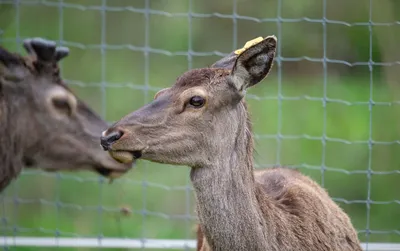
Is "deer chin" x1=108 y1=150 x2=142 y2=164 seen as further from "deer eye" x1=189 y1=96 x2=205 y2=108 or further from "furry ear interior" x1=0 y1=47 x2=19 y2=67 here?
"furry ear interior" x1=0 y1=47 x2=19 y2=67

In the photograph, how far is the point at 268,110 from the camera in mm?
11547

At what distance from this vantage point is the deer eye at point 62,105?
25.7 ft

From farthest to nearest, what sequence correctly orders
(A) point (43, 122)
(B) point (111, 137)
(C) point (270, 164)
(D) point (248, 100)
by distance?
(D) point (248, 100) < (C) point (270, 164) < (A) point (43, 122) < (B) point (111, 137)

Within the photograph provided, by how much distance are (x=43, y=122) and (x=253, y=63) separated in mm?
2671

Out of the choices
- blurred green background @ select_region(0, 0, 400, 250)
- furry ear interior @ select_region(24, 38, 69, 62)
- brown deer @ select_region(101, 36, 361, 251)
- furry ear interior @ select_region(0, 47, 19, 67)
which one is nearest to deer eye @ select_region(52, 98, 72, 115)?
furry ear interior @ select_region(24, 38, 69, 62)

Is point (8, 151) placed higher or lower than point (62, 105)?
lower

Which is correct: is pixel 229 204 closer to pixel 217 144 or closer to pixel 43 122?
pixel 217 144

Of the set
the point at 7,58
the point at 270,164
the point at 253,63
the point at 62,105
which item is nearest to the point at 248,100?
the point at 270,164

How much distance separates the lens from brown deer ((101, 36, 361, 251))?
216 inches

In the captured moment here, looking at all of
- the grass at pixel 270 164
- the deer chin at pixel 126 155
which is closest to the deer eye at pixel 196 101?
the deer chin at pixel 126 155

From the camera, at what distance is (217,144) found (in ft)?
18.4

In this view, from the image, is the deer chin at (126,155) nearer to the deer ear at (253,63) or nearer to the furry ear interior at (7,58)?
the deer ear at (253,63)

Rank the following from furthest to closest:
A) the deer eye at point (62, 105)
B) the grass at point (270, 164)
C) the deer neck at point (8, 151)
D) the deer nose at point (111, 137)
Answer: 1. the grass at point (270, 164)
2. the deer eye at point (62, 105)
3. the deer neck at point (8, 151)
4. the deer nose at point (111, 137)

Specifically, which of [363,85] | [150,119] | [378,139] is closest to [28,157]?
[150,119]
